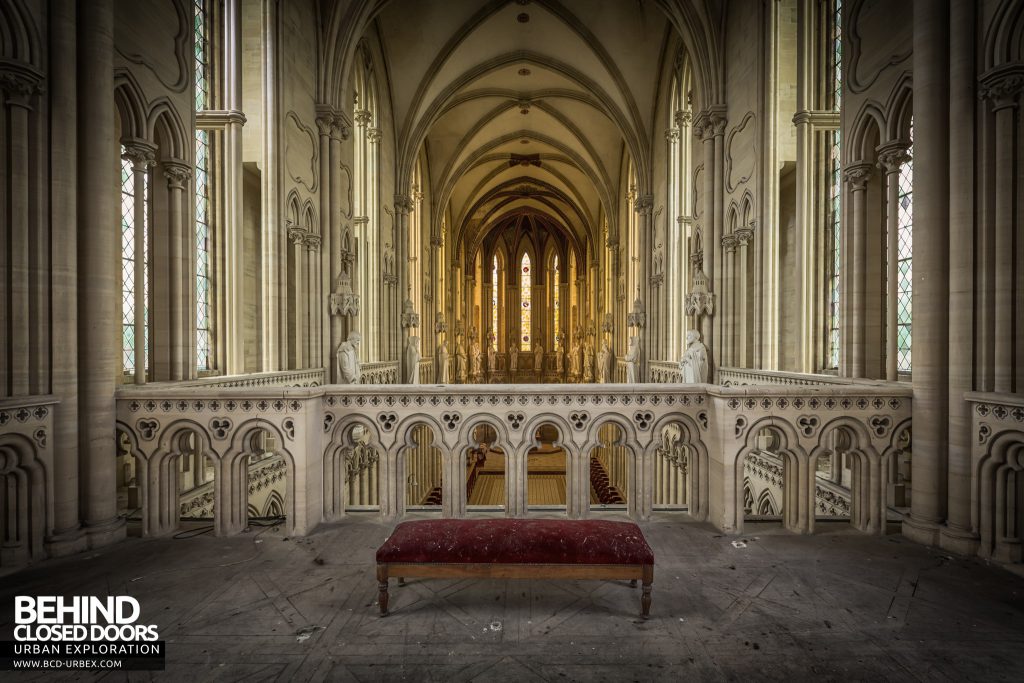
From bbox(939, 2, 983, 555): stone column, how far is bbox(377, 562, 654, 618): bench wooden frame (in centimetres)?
355

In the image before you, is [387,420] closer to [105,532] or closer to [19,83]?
[105,532]

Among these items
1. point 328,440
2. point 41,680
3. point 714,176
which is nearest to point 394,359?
point 714,176

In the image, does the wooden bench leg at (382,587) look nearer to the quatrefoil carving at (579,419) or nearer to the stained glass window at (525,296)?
the quatrefoil carving at (579,419)

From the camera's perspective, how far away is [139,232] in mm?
8273

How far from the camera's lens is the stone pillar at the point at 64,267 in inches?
194

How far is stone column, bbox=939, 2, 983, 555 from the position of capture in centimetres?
498

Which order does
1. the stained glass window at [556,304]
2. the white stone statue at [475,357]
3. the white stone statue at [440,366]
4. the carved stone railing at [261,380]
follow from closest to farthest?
the carved stone railing at [261,380] → the white stone statue at [440,366] → the white stone statue at [475,357] → the stained glass window at [556,304]

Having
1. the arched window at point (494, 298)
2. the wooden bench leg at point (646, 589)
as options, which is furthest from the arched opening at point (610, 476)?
the arched window at point (494, 298)

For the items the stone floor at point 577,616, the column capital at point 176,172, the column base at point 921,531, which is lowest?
the stone floor at point 577,616

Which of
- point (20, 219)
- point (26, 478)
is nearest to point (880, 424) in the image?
point (26, 478)

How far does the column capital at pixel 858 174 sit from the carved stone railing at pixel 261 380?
8.25 metres

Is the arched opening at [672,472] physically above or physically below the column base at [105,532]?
below

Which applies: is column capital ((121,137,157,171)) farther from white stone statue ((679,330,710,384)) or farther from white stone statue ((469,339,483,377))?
white stone statue ((469,339,483,377))

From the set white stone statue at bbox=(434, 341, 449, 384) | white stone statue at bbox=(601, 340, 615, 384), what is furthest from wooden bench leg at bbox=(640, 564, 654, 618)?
white stone statue at bbox=(601, 340, 615, 384)
